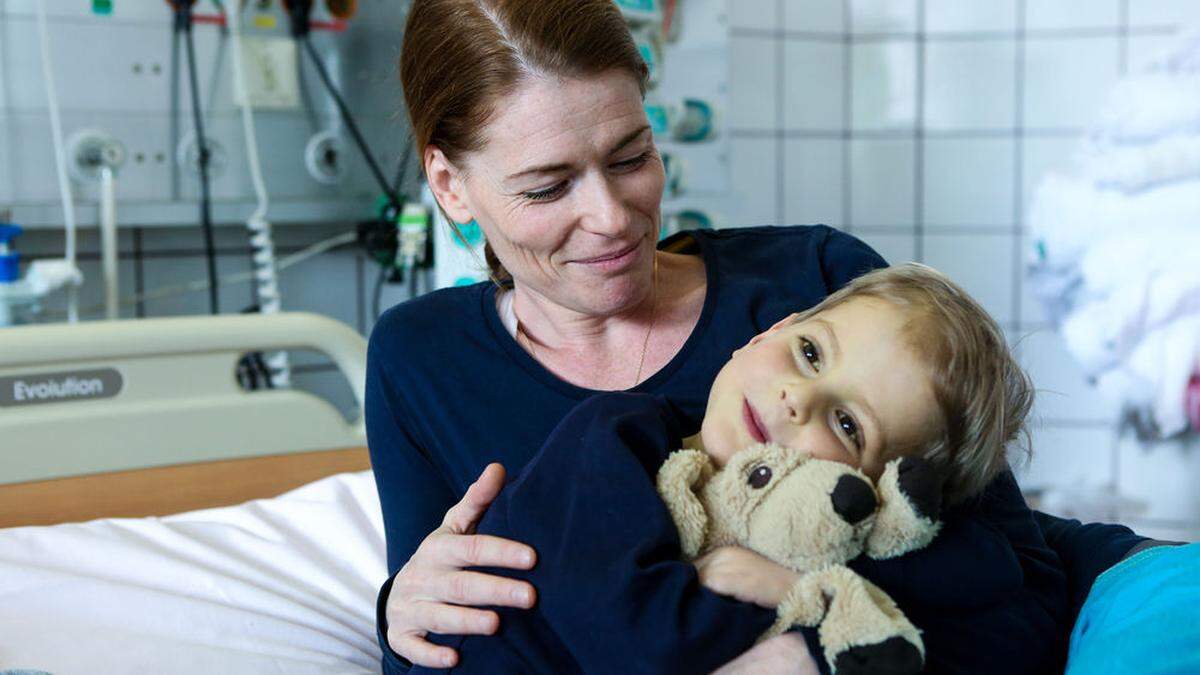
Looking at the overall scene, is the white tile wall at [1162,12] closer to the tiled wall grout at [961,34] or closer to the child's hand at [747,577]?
the tiled wall grout at [961,34]

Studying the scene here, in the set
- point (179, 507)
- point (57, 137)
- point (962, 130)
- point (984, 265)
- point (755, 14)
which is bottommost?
point (984, 265)

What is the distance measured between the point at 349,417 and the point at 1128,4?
7.70 feet

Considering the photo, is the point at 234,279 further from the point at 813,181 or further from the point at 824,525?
the point at 824,525

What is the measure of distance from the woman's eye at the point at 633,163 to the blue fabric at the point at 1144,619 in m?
0.59

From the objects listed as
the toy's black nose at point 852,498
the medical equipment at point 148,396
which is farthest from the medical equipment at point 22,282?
the toy's black nose at point 852,498

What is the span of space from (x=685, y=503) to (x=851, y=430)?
0.51 feet

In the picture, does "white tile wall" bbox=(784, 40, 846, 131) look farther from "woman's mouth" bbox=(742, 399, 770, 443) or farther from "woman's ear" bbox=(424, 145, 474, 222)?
"woman's mouth" bbox=(742, 399, 770, 443)

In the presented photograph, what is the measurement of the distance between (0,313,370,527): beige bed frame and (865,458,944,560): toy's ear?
1.13 metres

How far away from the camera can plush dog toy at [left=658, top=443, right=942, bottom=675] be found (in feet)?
2.89

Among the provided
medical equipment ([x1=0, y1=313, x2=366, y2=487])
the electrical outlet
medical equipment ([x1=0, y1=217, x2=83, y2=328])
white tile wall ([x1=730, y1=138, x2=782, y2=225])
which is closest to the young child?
medical equipment ([x1=0, y1=313, x2=366, y2=487])

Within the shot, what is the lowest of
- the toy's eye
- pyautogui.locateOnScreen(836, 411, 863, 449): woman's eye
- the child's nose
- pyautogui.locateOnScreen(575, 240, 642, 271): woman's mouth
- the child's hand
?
the child's hand

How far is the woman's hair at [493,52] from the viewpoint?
1218mm

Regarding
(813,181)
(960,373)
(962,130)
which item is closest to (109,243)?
(960,373)

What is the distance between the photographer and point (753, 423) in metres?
1.02
